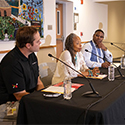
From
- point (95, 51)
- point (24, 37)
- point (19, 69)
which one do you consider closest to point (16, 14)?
point (95, 51)

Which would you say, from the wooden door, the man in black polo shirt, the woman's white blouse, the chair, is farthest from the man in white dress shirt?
the wooden door

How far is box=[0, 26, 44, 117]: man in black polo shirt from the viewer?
1.86 m

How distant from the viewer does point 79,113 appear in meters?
1.38

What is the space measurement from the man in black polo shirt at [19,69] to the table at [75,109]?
10.8 inches

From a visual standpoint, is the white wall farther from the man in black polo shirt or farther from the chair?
the man in black polo shirt

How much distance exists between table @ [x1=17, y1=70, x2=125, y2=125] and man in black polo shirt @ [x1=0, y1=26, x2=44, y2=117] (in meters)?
0.27

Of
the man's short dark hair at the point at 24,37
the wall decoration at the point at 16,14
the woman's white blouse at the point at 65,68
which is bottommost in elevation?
the woman's white blouse at the point at 65,68

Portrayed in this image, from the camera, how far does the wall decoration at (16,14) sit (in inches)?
127

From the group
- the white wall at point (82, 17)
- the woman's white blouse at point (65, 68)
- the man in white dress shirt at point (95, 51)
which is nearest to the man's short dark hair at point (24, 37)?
the woman's white blouse at point (65, 68)

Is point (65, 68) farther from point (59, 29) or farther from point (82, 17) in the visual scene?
point (82, 17)

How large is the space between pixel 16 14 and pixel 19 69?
183 centimetres

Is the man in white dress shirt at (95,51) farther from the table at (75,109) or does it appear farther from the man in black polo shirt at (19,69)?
the table at (75,109)

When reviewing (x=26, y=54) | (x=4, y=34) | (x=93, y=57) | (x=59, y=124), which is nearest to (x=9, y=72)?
(x=26, y=54)

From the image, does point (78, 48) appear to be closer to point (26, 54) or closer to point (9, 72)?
point (26, 54)
